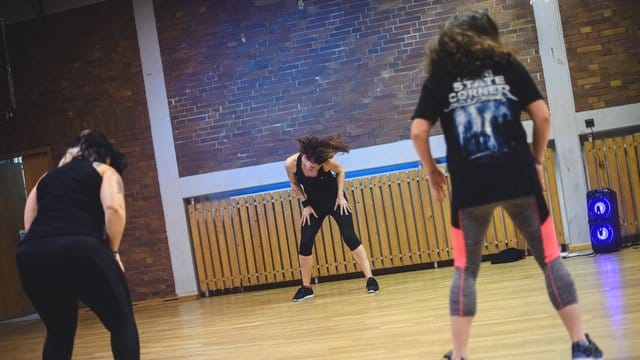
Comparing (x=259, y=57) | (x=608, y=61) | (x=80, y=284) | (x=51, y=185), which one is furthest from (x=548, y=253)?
(x=259, y=57)

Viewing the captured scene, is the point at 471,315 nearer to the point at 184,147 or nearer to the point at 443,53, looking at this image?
the point at 443,53

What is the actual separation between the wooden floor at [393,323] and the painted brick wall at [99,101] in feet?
4.40

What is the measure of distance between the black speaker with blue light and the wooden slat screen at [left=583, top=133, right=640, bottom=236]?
49 centimetres

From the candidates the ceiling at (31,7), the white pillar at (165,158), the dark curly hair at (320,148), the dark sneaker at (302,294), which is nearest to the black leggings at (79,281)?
the dark curly hair at (320,148)

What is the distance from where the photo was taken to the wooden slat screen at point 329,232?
8250 millimetres

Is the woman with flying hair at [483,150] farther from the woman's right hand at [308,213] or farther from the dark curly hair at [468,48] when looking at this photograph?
the woman's right hand at [308,213]

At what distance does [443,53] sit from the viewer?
262cm

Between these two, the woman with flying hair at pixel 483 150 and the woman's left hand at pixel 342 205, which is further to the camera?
the woman's left hand at pixel 342 205

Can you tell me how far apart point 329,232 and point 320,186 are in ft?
6.90

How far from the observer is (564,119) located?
7988mm

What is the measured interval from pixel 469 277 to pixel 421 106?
71 cm

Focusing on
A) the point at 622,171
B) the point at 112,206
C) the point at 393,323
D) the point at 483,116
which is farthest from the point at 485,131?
the point at 622,171

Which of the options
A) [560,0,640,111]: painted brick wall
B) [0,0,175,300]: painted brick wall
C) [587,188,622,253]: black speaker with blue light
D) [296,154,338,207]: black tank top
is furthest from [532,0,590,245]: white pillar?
[0,0,175,300]: painted brick wall

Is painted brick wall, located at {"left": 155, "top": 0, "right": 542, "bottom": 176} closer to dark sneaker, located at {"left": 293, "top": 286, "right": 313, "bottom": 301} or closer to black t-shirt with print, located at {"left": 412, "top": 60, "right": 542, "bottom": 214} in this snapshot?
dark sneaker, located at {"left": 293, "top": 286, "right": 313, "bottom": 301}
